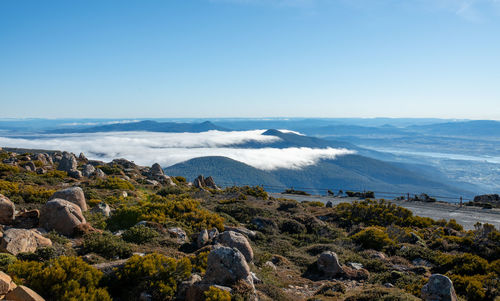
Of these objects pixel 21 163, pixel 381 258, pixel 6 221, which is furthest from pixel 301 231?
pixel 21 163

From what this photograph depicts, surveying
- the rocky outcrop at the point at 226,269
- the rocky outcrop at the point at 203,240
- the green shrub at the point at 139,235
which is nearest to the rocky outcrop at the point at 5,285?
the rocky outcrop at the point at 226,269

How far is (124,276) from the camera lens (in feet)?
23.0

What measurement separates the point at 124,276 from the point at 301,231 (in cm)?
1133

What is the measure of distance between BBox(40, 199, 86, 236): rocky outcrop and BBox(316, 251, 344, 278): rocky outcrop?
7.86 meters

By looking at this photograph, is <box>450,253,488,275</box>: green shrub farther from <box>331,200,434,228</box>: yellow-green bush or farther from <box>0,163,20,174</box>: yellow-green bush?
<box>0,163,20,174</box>: yellow-green bush

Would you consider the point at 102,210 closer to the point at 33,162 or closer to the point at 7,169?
the point at 7,169

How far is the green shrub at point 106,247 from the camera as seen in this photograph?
866 cm

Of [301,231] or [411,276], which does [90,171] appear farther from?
[411,276]

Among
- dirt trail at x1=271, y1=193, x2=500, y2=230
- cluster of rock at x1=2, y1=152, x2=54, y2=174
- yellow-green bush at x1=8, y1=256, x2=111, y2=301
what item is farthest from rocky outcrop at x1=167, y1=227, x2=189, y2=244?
dirt trail at x1=271, y1=193, x2=500, y2=230

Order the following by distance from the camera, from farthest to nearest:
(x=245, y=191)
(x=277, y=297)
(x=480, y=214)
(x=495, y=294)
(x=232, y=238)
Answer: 1. (x=245, y=191)
2. (x=480, y=214)
3. (x=232, y=238)
4. (x=495, y=294)
5. (x=277, y=297)

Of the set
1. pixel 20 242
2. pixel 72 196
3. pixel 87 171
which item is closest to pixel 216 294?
pixel 20 242

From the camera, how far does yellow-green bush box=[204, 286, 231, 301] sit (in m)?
6.02

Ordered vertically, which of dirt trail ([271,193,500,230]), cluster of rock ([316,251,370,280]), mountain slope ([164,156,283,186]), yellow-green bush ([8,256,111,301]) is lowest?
mountain slope ([164,156,283,186])

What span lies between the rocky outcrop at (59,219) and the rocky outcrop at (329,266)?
7858 millimetres
